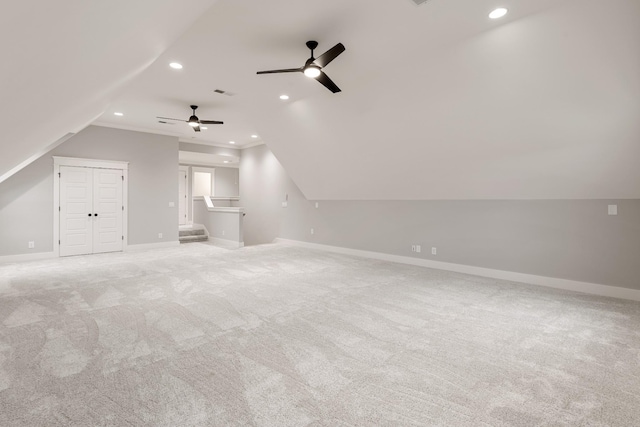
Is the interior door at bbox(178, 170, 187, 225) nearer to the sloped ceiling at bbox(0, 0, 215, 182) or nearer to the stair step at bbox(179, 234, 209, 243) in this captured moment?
the stair step at bbox(179, 234, 209, 243)

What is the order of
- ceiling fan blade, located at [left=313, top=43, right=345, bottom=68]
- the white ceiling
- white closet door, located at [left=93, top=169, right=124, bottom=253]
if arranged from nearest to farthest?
the white ceiling
ceiling fan blade, located at [left=313, top=43, right=345, bottom=68]
white closet door, located at [left=93, top=169, right=124, bottom=253]

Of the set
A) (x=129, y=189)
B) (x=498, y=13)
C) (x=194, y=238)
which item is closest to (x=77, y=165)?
(x=129, y=189)

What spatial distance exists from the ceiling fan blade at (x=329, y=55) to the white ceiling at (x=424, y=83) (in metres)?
0.29

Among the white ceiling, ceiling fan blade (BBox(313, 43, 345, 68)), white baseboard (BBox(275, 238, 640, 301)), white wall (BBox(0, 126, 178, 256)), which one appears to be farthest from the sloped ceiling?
white baseboard (BBox(275, 238, 640, 301))

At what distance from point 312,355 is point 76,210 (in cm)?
709

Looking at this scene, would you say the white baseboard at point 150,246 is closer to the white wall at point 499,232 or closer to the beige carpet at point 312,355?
the beige carpet at point 312,355

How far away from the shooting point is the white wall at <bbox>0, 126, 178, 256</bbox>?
602 cm

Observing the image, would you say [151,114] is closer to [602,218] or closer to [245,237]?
[245,237]

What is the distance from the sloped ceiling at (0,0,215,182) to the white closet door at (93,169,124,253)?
385cm

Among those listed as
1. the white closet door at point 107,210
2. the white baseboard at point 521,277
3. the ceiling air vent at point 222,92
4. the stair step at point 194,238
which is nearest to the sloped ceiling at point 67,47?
the ceiling air vent at point 222,92

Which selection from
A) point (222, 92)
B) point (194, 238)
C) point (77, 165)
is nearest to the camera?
point (222, 92)

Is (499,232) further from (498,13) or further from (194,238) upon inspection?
(194,238)

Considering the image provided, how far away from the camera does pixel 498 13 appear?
2.85 metres

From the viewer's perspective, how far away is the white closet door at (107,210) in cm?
698
